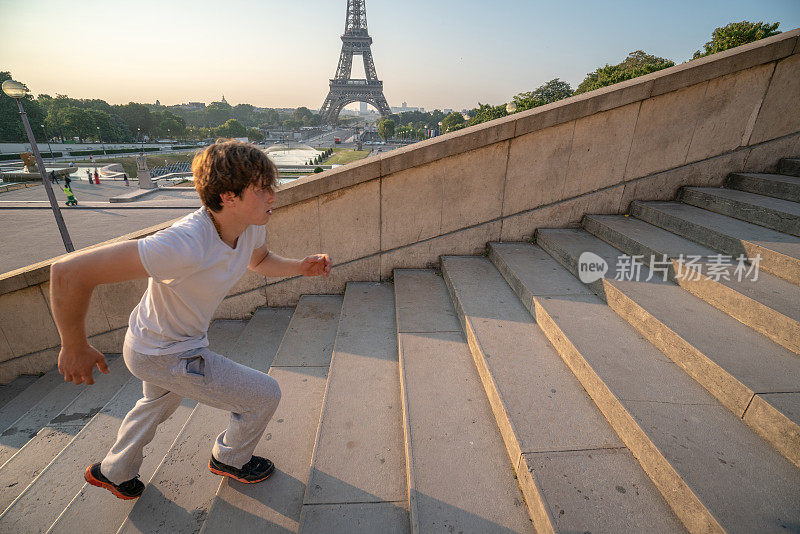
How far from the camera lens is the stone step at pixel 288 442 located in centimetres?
195

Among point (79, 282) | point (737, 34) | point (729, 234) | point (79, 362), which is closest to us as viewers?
point (79, 282)

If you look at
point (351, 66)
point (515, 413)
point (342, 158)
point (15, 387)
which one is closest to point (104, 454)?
point (15, 387)

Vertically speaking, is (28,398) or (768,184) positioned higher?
(768,184)

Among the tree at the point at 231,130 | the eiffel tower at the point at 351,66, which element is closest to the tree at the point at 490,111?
the eiffel tower at the point at 351,66

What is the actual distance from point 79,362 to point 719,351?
3489 millimetres

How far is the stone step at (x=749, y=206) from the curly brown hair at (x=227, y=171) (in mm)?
4479

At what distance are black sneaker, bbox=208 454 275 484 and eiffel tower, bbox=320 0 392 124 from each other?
9902cm

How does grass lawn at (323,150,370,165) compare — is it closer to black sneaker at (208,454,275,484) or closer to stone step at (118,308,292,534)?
stone step at (118,308,292,534)

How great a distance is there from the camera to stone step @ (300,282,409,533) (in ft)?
6.06

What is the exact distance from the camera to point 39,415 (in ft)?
11.1

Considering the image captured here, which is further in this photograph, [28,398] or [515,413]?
[28,398]

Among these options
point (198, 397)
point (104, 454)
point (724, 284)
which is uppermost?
point (724, 284)

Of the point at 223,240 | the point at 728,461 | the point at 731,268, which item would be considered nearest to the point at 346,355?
the point at 223,240

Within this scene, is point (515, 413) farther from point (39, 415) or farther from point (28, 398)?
point (28, 398)
